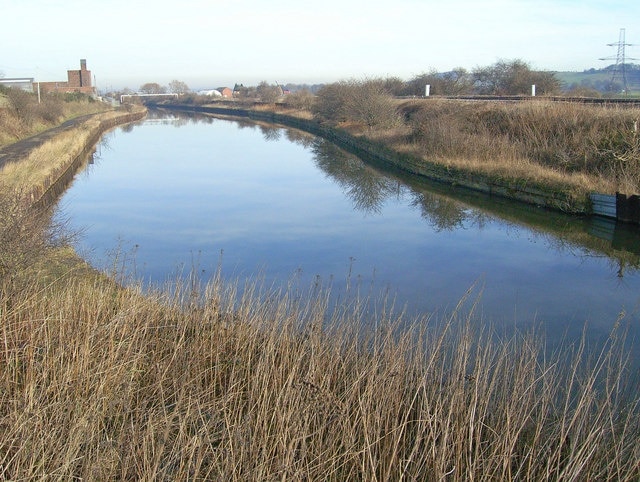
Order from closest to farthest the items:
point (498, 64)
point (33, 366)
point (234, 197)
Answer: point (33, 366) < point (234, 197) < point (498, 64)

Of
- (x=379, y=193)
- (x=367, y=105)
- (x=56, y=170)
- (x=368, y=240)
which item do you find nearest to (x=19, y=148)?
(x=56, y=170)

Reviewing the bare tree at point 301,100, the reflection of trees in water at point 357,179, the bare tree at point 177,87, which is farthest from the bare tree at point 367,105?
the bare tree at point 177,87

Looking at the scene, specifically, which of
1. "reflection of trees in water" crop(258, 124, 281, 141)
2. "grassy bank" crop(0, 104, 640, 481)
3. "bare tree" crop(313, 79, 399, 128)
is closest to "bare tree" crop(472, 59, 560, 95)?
"bare tree" crop(313, 79, 399, 128)

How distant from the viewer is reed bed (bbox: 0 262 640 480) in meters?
3.26

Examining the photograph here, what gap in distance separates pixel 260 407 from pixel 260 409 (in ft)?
0.12

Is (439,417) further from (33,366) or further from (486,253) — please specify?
(486,253)

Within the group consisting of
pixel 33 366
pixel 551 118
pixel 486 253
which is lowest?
pixel 486 253

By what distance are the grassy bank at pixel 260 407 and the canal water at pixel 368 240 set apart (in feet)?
2.89

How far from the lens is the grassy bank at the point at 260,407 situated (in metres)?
3.26

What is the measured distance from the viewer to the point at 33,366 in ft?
13.8

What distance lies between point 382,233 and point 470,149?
7903 mm

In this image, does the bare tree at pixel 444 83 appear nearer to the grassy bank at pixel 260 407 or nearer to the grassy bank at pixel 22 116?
the grassy bank at pixel 22 116

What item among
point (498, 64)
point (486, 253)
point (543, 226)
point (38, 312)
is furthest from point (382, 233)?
point (498, 64)

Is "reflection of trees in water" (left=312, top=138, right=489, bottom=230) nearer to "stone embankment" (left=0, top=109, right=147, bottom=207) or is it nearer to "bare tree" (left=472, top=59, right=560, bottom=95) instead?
"stone embankment" (left=0, top=109, right=147, bottom=207)
